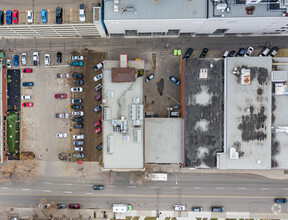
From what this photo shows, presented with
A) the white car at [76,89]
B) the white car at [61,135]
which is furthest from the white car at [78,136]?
the white car at [76,89]

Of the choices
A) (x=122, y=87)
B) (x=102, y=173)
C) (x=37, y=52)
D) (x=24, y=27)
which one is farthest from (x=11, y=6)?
(x=102, y=173)

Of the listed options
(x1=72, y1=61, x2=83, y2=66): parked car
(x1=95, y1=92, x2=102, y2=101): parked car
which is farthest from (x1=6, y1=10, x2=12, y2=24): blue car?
(x1=95, y1=92, x2=102, y2=101): parked car

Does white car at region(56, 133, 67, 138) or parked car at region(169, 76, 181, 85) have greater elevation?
parked car at region(169, 76, 181, 85)

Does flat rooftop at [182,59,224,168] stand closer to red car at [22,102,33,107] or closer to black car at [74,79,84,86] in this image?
black car at [74,79,84,86]

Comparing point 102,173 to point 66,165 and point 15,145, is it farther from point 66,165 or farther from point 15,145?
point 15,145

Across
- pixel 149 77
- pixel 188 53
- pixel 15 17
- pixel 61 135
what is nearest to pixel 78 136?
pixel 61 135
